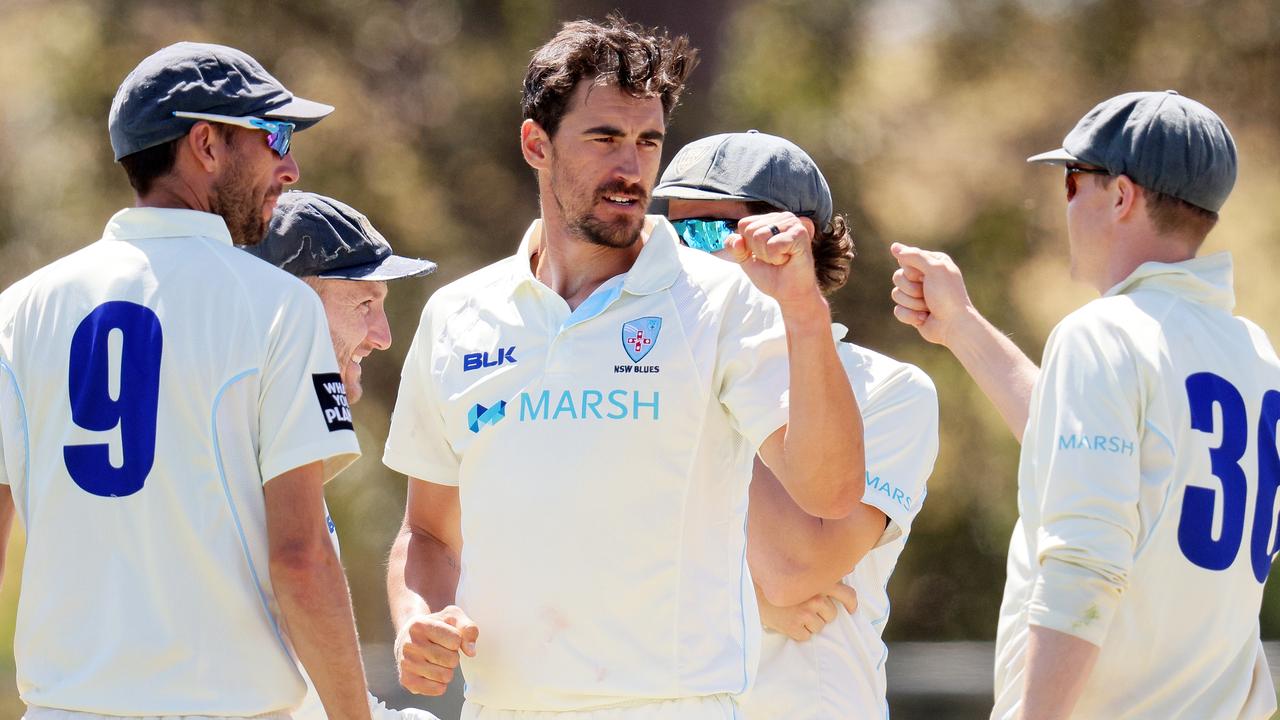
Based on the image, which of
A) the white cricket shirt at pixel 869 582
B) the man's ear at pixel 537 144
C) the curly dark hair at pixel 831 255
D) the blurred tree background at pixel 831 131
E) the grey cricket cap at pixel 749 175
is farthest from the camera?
the blurred tree background at pixel 831 131

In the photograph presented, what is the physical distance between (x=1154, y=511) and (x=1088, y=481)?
0.15 meters

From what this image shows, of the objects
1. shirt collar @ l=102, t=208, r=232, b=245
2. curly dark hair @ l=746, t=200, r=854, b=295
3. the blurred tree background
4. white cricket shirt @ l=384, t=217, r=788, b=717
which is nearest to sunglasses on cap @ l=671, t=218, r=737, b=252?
curly dark hair @ l=746, t=200, r=854, b=295

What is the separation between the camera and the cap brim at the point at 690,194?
3.64m

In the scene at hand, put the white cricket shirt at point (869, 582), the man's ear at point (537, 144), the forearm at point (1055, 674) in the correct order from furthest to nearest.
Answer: the white cricket shirt at point (869, 582) < the man's ear at point (537, 144) < the forearm at point (1055, 674)

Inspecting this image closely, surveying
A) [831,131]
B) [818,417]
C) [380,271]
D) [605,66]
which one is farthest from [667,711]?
[831,131]

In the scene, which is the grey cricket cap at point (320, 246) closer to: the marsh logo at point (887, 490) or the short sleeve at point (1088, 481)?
the marsh logo at point (887, 490)

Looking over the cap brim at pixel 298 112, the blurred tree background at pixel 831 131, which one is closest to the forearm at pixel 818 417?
the cap brim at pixel 298 112

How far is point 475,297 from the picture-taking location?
126 inches

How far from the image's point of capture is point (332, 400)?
2.91m

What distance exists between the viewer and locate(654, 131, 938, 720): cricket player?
3.30 m

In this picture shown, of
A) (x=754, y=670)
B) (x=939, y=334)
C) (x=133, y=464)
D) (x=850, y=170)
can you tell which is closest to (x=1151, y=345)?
(x=939, y=334)

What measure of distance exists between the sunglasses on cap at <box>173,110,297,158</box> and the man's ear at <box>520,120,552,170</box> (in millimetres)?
499

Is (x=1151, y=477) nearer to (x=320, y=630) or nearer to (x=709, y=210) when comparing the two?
(x=709, y=210)

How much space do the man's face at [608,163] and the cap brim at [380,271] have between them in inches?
25.3
